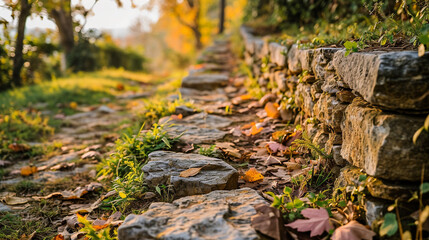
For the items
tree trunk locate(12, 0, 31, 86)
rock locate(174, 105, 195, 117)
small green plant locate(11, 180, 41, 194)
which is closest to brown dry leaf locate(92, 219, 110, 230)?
small green plant locate(11, 180, 41, 194)

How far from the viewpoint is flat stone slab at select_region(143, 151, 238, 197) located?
6.00ft

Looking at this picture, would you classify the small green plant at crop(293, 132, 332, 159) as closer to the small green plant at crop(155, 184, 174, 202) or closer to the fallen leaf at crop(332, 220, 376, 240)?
the fallen leaf at crop(332, 220, 376, 240)

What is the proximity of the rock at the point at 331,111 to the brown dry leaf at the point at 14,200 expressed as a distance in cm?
217

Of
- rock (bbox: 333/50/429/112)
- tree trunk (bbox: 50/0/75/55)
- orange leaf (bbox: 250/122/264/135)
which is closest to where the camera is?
rock (bbox: 333/50/429/112)

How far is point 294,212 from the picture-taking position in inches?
59.1

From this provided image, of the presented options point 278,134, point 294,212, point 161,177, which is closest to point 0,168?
point 161,177

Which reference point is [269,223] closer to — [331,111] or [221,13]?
[331,111]

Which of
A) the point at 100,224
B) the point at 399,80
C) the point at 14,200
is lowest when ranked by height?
the point at 14,200

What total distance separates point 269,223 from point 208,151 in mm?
944

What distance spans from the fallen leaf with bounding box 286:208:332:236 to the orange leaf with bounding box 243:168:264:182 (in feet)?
1.76

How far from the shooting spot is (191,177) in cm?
187

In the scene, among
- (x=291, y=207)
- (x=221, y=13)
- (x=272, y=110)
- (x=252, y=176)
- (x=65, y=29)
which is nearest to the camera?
(x=291, y=207)

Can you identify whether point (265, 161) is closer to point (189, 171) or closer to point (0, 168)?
point (189, 171)

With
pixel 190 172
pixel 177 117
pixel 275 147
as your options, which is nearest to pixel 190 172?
pixel 190 172
